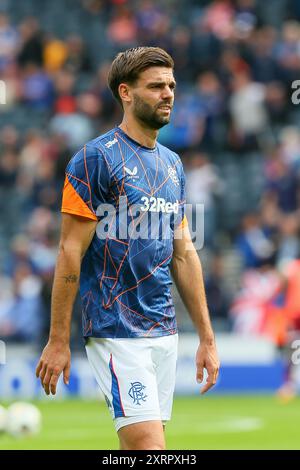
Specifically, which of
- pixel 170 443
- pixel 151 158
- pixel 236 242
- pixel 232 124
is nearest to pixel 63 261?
pixel 151 158

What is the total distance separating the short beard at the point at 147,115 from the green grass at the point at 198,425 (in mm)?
4421

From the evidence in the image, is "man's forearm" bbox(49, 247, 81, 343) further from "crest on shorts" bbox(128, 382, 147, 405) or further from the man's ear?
the man's ear

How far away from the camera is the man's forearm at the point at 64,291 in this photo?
5570 millimetres

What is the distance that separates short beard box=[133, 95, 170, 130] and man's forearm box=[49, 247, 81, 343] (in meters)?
0.76

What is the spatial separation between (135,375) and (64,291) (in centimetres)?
52

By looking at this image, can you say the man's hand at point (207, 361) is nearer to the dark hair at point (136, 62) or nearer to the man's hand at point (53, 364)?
the man's hand at point (53, 364)

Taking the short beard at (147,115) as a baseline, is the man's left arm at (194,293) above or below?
below

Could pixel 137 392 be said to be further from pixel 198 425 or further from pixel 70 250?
pixel 198 425

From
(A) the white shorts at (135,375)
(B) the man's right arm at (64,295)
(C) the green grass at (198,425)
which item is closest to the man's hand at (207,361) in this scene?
(A) the white shorts at (135,375)

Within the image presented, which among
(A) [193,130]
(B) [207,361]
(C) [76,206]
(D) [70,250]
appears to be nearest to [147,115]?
(C) [76,206]

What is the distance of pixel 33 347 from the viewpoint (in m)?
16.1

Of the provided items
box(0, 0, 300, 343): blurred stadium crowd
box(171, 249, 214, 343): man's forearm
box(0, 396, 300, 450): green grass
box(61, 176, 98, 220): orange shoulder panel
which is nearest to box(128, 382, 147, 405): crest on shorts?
box(171, 249, 214, 343): man's forearm

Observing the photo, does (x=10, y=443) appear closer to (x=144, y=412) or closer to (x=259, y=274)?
(x=144, y=412)

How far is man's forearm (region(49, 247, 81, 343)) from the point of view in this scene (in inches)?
219
